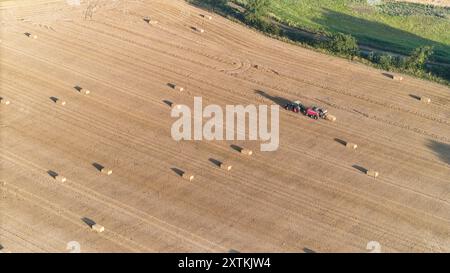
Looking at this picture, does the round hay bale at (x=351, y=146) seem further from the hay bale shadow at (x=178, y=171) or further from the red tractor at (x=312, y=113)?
the hay bale shadow at (x=178, y=171)

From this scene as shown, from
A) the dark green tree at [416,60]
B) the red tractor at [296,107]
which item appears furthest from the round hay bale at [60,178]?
the dark green tree at [416,60]

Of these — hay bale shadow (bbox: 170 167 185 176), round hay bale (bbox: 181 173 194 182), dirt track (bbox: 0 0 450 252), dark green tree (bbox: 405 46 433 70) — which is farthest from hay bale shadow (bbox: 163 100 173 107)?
dark green tree (bbox: 405 46 433 70)

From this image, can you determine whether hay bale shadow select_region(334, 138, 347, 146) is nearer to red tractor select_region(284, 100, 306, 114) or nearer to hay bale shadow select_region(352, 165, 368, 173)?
hay bale shadow select_region(352, 165, 368, 173)

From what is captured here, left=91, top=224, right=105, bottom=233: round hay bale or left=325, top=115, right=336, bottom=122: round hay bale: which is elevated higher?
left=325, top=115, right=336, bottom=122: round hay bale

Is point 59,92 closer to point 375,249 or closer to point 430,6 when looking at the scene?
point 375,249

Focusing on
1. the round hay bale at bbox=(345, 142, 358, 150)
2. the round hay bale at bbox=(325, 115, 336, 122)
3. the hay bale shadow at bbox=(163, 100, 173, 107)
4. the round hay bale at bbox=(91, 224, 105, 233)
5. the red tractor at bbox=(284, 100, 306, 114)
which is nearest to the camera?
the round hay bale at bbox=(91, 224, 105, 233)

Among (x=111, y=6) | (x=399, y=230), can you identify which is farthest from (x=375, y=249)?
(x=111, y=6)

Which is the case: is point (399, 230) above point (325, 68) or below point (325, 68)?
below

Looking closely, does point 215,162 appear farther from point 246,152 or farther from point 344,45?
point 344,45
